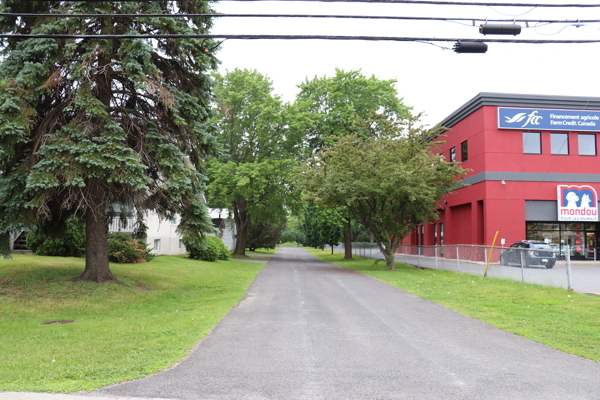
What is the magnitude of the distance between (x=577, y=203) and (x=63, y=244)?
3132 centimetres

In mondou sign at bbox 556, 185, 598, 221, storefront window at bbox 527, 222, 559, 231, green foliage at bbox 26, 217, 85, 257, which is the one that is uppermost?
mondou sign at bbox 556, 185, 598, 221

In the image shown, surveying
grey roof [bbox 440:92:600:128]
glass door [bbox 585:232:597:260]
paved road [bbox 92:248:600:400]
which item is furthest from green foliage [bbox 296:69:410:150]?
paved road [bbox 92:248:600:400]

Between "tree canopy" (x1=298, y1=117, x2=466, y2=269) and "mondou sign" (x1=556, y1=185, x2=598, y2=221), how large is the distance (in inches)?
424

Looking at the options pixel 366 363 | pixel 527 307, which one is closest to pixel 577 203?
pixel 527 307

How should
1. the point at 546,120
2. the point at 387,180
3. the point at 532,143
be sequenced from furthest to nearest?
the point at 532,143 → the point at 546,120 → the point at 387,180

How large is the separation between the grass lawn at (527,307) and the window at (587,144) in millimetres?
19482

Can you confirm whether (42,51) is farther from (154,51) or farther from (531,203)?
(531,203)

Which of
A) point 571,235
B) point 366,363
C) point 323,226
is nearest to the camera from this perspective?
point 366,363

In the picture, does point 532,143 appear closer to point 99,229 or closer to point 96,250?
point 99,229

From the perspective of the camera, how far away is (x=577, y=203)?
32688 millimetres

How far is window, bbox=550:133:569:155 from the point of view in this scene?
32844 mm

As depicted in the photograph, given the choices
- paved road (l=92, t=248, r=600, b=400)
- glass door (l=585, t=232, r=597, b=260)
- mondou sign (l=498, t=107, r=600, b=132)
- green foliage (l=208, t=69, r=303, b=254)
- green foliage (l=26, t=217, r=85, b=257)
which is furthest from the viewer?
green foliage (l=208, t=69, r=303, b=254)

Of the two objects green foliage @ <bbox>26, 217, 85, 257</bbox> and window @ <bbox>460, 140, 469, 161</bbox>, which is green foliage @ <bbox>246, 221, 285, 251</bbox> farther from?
green foliage @ <bbox>26, 217, 85, 257</bbox>

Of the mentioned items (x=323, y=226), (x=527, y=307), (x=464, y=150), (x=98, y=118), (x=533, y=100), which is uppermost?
(x=533, y=100)
